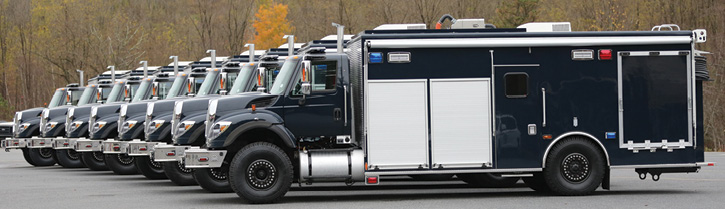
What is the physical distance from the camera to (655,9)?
171 ft

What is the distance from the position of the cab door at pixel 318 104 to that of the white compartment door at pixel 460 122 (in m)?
1.47

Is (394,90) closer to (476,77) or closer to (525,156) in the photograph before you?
(476,77)

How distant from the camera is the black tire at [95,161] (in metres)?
24.8

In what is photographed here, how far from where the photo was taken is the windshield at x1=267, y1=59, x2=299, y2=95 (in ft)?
51.2

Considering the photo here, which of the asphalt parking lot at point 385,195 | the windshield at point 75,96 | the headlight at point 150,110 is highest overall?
the windshield at point 75,96

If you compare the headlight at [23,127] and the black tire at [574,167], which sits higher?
the headlight at [23,127]

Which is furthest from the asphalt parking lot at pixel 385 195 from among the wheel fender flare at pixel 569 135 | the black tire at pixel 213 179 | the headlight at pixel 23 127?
the headlight at pixel 23 127

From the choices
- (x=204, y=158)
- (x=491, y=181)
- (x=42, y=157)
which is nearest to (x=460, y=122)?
(x=491, y=181)

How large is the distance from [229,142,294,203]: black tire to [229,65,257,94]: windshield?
8.68ft

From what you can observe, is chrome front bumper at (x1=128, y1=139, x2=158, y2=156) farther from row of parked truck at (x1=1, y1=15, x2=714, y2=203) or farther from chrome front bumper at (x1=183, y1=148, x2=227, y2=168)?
chrome front bumper at (x1=183, y1=148, x2=227, y2=168)

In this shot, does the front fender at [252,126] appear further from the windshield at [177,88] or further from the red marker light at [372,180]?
the windshield at [177,88]

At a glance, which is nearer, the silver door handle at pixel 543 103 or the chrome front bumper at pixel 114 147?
the silver door handle at pixel 543 103

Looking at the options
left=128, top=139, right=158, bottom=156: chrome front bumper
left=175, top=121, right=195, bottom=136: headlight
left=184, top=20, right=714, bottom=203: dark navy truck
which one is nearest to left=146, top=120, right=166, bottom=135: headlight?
left=128, top=139, right=158, bottom=156: chrome front bumper

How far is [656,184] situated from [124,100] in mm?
13233
